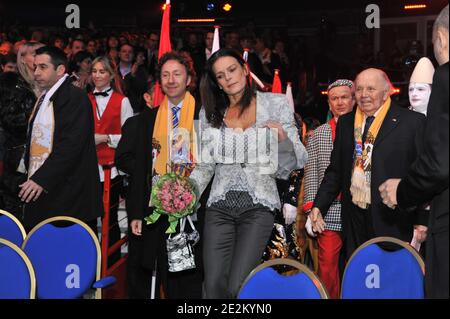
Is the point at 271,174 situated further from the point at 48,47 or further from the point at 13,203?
the point at 13,203

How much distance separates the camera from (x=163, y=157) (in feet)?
15.3

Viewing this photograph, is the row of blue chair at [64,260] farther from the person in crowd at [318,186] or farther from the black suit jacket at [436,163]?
the person in crowd at [318,186]

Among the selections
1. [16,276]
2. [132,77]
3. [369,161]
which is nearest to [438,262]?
[369,161]

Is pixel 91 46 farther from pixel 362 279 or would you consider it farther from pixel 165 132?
pixel 362 279

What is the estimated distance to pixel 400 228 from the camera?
14.0ft

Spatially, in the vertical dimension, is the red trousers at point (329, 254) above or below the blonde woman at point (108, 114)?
below

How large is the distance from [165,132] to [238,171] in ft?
3.12

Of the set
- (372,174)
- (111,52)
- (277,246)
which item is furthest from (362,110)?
(111,52)

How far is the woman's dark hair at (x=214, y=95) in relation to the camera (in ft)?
13.2

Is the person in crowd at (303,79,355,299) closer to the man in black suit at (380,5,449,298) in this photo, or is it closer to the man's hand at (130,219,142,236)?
the man's hand at (130,219,142,236)

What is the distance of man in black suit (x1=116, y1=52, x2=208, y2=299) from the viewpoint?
462 centimetres

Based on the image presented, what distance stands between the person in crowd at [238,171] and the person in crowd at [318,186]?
4.49ft

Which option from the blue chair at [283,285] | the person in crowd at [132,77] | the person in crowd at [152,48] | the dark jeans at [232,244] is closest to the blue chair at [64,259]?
the dark jeans at [232,244]

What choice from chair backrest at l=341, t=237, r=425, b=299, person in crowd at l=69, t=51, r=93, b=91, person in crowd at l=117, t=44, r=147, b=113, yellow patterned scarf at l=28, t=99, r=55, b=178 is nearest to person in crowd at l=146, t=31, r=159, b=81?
person in crowd at l=117, t=44, r=147, b=113
